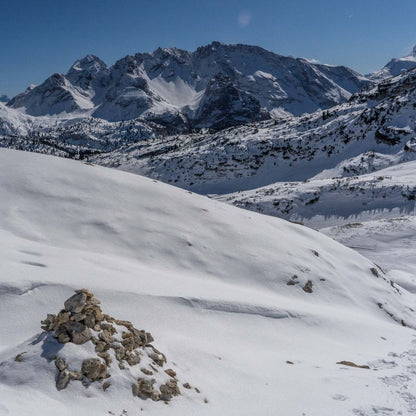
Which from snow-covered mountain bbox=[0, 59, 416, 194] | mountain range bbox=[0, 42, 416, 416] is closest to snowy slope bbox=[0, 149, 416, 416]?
mountain range bbox=[0, 42, 416, 416]

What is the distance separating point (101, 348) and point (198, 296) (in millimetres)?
5077

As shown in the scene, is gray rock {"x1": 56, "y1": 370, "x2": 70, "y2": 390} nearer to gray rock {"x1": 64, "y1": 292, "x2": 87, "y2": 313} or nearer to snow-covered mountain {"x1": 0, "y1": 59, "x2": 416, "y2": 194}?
gray rock {"x1": 64, "y1": 292, "x2": 87, "y2": 313}

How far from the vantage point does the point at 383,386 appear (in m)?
7.87

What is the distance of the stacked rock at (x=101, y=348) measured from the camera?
5.66 meters

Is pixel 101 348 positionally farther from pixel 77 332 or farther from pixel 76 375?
pixel 76 375

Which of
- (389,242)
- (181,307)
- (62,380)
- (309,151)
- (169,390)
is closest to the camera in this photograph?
(62,380)

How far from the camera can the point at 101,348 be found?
20.0ft

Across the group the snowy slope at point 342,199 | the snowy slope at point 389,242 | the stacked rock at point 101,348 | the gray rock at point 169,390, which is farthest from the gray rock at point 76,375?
the snowy slope at point 342,199

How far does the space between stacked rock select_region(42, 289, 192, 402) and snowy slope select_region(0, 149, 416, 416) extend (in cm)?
19

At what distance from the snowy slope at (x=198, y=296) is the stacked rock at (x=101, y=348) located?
185 mm

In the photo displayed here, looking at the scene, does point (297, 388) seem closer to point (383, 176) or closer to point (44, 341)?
point (44, 341)

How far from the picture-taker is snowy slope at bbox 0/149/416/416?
6.68 m

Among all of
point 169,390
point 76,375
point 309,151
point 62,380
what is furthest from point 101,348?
point 309,151

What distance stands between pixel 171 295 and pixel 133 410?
4.78 meters
